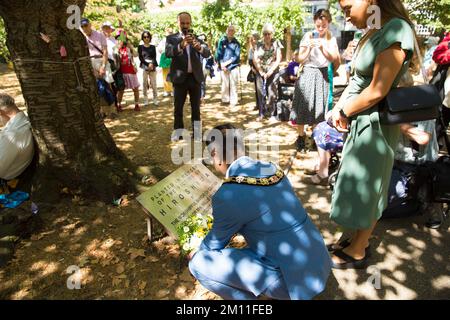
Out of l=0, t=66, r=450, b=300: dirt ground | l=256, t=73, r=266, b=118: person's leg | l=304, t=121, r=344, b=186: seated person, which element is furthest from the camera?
l=256, t=73, r=266, b=118: person's leg

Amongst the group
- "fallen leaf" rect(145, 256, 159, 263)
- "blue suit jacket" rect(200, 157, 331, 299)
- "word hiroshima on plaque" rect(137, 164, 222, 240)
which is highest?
"blue suit jacket" rect(200, 157, 331, 299)

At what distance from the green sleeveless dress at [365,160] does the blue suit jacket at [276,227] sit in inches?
23.4

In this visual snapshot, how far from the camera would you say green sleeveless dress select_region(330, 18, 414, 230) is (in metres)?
2.42

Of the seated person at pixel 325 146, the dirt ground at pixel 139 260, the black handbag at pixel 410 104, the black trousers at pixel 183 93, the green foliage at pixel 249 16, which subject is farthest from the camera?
→ the green foliage at pixel 249 16

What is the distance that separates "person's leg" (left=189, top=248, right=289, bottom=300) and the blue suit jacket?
1.8 inches

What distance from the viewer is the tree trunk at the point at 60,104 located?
11.4 ft

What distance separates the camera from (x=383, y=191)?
2.66 m

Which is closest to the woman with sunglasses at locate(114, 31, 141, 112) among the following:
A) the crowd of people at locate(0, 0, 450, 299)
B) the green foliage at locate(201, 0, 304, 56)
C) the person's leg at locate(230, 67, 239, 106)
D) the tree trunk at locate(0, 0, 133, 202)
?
the person's leg at locate(230, 67, 239, 106)

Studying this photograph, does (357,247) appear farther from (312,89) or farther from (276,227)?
(312,89)

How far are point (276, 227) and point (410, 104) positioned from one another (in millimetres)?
1277

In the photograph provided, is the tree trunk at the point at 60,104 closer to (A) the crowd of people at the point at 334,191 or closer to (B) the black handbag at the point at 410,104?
(A) the crowd of people at the point at 334,191

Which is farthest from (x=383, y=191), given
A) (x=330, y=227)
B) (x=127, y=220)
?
(x=127, y=220)

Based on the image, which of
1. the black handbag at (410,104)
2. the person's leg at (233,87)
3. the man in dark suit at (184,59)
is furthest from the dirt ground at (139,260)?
the person's leg at (233,87)

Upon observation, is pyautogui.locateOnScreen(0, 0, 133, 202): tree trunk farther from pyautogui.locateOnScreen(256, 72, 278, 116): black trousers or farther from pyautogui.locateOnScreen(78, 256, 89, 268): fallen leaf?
pyautogui.locateOnScreen(256, 72, 278, 116): black trousers
